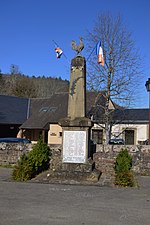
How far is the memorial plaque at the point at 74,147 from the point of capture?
11320mm

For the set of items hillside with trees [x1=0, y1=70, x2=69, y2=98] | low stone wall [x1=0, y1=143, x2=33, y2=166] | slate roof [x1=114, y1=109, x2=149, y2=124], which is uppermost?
hillside with trees [x1=0, y1=70, x2=69, y2=98]

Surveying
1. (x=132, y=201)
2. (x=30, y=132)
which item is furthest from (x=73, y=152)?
(x=30, y=132)

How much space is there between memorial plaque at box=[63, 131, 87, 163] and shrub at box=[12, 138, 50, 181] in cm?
130

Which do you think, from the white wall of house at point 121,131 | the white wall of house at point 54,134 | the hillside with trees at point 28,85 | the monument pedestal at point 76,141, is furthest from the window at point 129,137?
the hillside with trees at point 28,85

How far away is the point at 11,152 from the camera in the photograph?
15.4 m

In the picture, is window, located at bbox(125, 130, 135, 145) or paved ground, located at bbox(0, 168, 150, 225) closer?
paved ground, located at bbox(0, 168, 150, 225)

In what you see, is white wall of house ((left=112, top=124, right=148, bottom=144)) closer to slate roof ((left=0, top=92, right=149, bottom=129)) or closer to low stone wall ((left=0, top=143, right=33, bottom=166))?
slate roof ((left=0, top=92, right=149, bottom=129))

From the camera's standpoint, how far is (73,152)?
11391 millimetres

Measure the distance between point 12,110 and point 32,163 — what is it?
24526 millimetres

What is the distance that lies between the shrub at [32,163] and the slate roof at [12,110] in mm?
20245

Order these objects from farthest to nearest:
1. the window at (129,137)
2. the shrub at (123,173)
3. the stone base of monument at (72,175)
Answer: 1. the window at (129,137)
2. the stone base of monument at (72,175)
3. the shrub at (123,173)

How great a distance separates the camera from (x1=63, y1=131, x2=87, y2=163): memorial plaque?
446 inches

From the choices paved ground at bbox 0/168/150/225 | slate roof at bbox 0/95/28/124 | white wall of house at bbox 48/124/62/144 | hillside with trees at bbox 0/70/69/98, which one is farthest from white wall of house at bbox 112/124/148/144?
hillside with trees at bbox 0/70/69/98

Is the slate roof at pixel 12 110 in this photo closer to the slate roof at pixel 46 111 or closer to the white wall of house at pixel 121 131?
the slate roof at pixel 46 111
